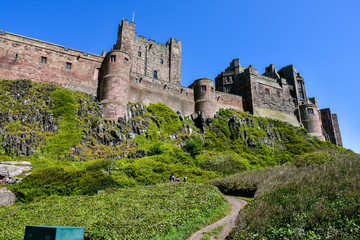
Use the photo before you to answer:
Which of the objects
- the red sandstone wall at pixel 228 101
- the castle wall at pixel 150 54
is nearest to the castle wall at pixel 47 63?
the castle wall at pixel 150 54

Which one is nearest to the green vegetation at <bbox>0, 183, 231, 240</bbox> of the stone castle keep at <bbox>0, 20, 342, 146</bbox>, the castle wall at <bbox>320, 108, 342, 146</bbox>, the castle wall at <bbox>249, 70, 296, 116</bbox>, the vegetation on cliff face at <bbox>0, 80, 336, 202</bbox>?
the vegetation on cliff face at <bbox>0, 80, 336, 202</bbox>

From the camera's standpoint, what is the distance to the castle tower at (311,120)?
1925 inches

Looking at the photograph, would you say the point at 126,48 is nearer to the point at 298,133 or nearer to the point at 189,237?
the point at 298,133

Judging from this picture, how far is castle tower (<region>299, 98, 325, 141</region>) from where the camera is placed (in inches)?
1925

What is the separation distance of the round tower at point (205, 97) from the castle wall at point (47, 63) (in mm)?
15156

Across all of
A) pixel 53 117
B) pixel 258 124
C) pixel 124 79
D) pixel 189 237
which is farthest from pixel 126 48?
pixel 189 237

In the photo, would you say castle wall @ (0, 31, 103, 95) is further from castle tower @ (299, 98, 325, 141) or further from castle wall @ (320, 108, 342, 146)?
castle wall @ (320, 108, 342, 146)

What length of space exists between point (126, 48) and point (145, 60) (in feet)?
13.5

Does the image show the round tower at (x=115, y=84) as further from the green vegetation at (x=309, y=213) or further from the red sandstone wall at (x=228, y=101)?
the green vegetation at (x=309, y=213)

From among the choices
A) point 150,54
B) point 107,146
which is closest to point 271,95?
point 150,54

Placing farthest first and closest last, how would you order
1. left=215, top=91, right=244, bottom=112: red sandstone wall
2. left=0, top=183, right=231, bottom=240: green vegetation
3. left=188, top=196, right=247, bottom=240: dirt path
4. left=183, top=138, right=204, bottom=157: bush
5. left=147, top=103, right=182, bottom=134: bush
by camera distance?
left=215, top=91, right=244, bottom=112: red sandstone wall < left=147, top=103, right=182, bottom=134: bush < left=183, top=138, right=204, bottom=157: bush < left=188, top=196, right=247, bottom=240: dirt path < left=0, top=183, right=231, bottom=240: green vegetation

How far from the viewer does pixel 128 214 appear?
11.1 metres

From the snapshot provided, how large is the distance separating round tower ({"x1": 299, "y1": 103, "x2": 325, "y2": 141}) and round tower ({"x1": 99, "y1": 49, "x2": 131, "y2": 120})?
35498 mm

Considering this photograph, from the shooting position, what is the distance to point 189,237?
9.64 meters
